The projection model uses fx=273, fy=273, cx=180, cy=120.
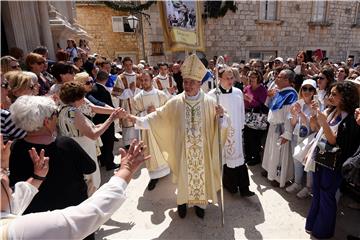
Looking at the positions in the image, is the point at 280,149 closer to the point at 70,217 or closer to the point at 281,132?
the point at 281,132

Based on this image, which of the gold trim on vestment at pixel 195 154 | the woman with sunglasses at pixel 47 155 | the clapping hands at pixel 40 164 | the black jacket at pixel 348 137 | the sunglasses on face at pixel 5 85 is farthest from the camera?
the gold trim on vestment at pixel 195 154

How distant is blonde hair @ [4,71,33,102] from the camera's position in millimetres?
2896

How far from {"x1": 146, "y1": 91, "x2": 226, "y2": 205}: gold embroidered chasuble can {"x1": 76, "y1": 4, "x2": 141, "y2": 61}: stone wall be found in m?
Answer: 15.5

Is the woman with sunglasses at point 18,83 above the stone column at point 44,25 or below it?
below

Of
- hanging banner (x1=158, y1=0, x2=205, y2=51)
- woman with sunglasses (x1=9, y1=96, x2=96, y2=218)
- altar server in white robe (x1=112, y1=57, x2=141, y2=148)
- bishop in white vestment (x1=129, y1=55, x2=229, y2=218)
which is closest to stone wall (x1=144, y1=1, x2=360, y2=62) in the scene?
altar server in white robe (x1=112, y1=57, x2=141, y2=148)

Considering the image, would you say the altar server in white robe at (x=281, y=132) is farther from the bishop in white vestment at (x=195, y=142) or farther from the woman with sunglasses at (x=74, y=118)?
the woman with sunglasses at (x=74, y=118)

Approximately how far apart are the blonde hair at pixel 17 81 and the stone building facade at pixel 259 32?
13175 millimetres

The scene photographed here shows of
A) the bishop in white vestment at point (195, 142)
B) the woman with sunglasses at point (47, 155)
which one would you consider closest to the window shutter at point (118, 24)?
A: the bishop in white vestment at point (195, 142)

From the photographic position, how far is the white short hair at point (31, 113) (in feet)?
5.94

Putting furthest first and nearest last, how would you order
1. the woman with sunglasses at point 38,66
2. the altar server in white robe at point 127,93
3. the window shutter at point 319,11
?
the window shutter at point 319,11
the altar server in white robe at point 127,93
the woman with sunglasses at point 38,66

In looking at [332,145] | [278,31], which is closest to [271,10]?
[278,31]

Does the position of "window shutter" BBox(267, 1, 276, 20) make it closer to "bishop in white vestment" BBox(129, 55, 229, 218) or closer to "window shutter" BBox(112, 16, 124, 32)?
"window shutter" BBox(112, 16, 124, 32)

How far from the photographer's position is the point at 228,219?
3492 mm

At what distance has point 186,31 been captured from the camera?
133 inches
